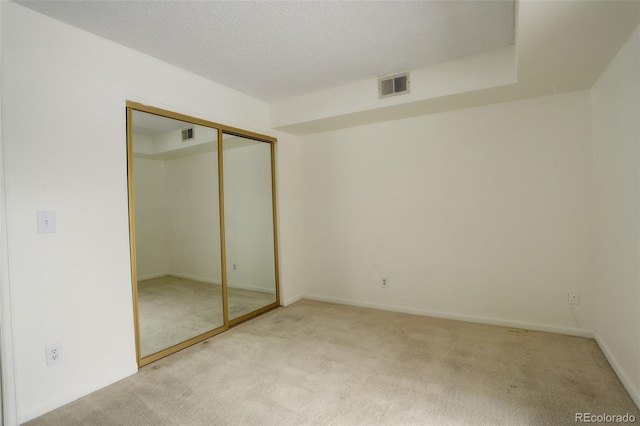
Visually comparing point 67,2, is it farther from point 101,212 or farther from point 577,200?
point 577,200

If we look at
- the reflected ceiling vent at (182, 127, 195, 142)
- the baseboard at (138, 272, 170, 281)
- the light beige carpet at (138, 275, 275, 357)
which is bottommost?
the light beige carpet at (138, 275, 275, 357)

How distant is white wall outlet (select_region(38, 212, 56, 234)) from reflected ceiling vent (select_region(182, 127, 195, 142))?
1298mm

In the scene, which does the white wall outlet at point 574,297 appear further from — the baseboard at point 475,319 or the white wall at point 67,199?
the white wall at point 67,199

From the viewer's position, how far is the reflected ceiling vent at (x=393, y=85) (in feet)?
9.91

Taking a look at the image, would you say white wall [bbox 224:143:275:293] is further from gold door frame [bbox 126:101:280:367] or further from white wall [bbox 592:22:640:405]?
white wall [bbox 592:22:640:405]

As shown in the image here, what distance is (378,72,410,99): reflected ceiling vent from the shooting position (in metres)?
3.02

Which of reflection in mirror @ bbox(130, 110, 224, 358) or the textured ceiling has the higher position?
the textured ceiling

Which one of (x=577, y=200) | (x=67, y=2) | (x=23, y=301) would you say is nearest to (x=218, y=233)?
(x=23, y=301)

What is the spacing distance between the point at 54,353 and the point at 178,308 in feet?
3.74

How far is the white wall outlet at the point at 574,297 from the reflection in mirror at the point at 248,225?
3.16m

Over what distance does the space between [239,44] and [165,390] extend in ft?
A: 8.69

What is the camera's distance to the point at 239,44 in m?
2.44

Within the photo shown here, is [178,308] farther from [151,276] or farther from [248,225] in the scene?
[248,225]

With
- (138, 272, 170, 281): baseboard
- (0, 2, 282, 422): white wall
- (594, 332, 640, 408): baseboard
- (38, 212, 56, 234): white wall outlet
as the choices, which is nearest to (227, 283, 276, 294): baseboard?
(138, 272, 170, 281): baseboard
